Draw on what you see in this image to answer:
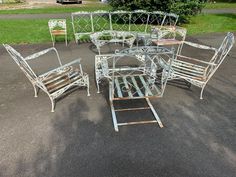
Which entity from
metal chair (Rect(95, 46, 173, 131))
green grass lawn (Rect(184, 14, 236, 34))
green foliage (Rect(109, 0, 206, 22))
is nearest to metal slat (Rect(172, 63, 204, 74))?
metal chair (Rect(95, 46, 173, 131))

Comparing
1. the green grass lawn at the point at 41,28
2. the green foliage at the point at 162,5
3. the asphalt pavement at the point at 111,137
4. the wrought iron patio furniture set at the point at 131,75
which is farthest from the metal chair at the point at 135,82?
the green foliage at the point at 162,5

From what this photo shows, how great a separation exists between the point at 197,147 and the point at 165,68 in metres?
1.86

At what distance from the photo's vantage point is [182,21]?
37.4 ft

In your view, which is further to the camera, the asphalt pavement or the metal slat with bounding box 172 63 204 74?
the metal slat with bounding box 172 63 204 74

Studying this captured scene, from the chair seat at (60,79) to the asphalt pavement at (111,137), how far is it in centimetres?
33

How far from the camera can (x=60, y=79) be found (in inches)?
192

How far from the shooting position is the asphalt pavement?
3.14 meters

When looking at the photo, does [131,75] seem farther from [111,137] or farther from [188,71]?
[111,137]

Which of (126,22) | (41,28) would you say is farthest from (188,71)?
(41,28)

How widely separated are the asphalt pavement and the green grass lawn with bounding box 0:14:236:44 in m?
4.19

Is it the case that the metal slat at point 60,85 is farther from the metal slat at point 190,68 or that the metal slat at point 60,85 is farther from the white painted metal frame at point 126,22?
the white painted metal frame at point 126,22

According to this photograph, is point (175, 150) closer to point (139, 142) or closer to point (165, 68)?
point (139, 142)

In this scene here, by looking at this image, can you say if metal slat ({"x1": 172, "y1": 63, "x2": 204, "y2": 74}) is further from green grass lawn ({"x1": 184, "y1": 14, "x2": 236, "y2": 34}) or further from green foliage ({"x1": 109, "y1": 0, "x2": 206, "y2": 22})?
green foliage ({"x1": 109, "y1": 0, "x2": 206, "y2": 22})

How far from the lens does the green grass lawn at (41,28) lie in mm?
8883
